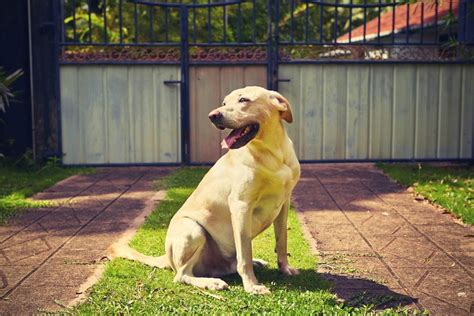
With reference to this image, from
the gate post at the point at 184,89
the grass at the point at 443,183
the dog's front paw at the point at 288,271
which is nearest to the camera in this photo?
the dog's front paw at the point at 288,271

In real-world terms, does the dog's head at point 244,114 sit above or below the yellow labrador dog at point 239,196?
above

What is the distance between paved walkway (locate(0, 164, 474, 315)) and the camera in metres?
4.66

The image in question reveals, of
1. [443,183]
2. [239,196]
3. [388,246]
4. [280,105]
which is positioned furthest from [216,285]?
[443,183]

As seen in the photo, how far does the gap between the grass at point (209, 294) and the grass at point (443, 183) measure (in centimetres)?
249

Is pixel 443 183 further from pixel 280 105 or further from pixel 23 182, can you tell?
pixel 23 182

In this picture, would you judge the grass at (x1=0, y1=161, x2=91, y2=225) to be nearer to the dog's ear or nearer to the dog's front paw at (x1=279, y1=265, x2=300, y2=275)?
the dog's front paw at (x1=279, y1=265, x2=300, y2=275)

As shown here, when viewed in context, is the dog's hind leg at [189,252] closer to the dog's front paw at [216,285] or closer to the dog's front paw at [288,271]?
the dog's front paw at [216,285]

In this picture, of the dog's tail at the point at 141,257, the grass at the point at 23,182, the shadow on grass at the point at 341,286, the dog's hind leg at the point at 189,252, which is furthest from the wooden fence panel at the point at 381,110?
the dog's hind leg at the point at 189,252

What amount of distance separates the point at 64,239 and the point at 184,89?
4978 millimetres

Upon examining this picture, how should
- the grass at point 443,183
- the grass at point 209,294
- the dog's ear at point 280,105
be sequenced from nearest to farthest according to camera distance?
the grass at point 209,294 → the dog's ear at point 280,105 → the grass at point 443,183

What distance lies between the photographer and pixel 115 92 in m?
11.0

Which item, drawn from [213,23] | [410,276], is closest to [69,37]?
[213,23]

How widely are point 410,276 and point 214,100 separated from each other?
6365 millimetres

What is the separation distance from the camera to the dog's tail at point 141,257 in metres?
5.15
